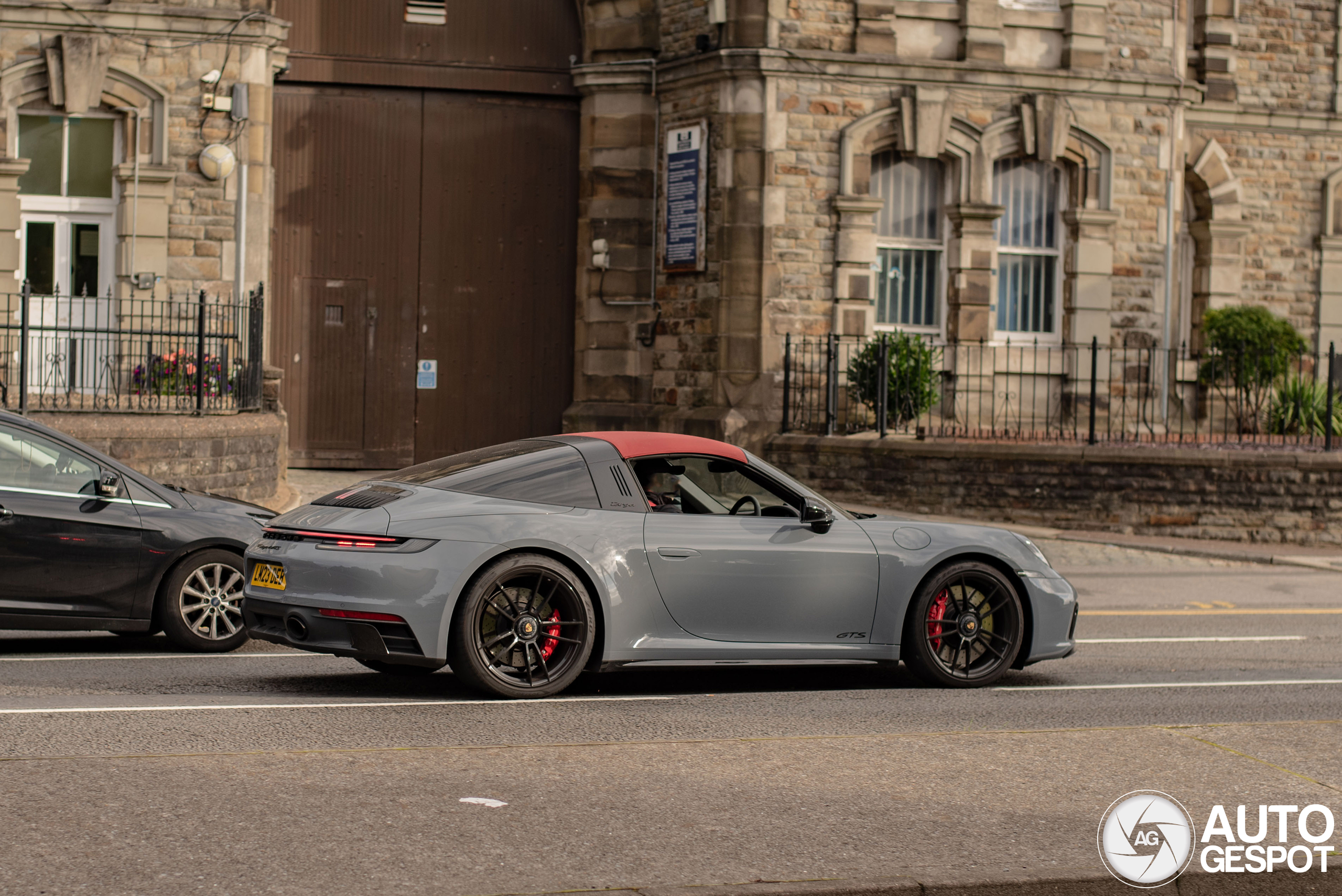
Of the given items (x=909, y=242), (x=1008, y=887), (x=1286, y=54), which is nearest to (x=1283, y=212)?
(x=1286, y=54)

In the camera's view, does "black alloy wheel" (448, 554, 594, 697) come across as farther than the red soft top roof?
No

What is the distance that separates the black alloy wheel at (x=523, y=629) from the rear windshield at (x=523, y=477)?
399 millimetres

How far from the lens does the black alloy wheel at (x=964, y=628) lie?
8797 mm

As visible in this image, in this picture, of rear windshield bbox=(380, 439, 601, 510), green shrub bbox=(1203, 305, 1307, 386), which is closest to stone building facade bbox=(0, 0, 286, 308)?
green shrub bbox=(1203, 305, 1307, 386)

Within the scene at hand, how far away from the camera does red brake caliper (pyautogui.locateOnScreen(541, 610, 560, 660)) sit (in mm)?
8023

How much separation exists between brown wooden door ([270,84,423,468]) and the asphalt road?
531 inches

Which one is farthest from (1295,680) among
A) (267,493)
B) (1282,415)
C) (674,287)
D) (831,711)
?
(674,287)

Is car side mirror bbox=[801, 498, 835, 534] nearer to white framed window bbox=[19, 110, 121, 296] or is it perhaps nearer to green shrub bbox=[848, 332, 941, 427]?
green shrub bbox=[848, 332, 941, 427]

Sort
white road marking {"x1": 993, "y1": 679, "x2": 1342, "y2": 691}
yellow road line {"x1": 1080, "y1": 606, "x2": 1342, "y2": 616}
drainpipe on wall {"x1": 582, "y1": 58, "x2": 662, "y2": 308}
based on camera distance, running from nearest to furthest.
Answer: white road marking {"x1": 993, "y1": 679, "x2": 1342, "y2": 691} < yellow road line {"x1": 1080, "y1": 606, "x2": 1342, "y2": 616} < drainpipe on wall {"x1": 582, "y1": 58, "x2": 662, "y2": 308}

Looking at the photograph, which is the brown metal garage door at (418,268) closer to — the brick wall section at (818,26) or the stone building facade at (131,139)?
the stone building facade at (131,139)

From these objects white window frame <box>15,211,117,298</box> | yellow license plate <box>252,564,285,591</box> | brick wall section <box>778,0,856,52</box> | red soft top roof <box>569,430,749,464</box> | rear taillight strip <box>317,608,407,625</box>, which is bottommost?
rear taillight strip <box>317,608,407,625</box>

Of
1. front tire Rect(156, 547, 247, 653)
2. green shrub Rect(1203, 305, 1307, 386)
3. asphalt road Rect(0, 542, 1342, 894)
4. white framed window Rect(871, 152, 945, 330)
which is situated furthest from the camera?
white framed window Rect(871, 152, 945, 330)

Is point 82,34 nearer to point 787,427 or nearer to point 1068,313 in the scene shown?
point 787,427

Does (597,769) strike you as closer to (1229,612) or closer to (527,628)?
(527,628)
